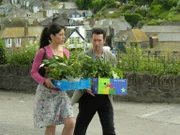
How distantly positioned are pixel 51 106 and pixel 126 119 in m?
3.06

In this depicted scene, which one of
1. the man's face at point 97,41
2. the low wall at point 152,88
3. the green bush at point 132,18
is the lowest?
the low wall at point 152,88

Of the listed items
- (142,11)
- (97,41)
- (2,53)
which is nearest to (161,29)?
(142,11)

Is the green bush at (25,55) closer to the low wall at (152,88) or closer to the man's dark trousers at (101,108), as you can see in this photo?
the low wall at (152,88)

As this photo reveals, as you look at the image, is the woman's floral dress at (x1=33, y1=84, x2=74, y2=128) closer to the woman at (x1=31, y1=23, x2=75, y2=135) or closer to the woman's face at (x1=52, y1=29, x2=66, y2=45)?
the woman at (x1=31, y1=23, x2=75, y2=135)

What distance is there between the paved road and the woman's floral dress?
1.76 m

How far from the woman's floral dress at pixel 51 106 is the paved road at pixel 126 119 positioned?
5.78 feet

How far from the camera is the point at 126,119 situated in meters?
8.31

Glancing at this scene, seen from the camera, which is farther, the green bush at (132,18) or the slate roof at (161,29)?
the green bush at (132,18)

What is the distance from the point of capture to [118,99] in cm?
1037

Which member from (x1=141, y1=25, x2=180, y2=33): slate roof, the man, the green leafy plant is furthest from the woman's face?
(x1=141, y1=25, x2=180, y2=33): slate roof

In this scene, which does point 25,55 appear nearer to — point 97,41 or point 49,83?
point 97,41

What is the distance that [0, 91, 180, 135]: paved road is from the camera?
7410 mm

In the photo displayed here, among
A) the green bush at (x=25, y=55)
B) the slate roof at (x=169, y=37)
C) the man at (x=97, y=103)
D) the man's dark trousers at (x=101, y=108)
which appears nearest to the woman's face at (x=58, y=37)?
the man at (x=97, y=103)

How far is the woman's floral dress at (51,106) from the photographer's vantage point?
5.48 meters
